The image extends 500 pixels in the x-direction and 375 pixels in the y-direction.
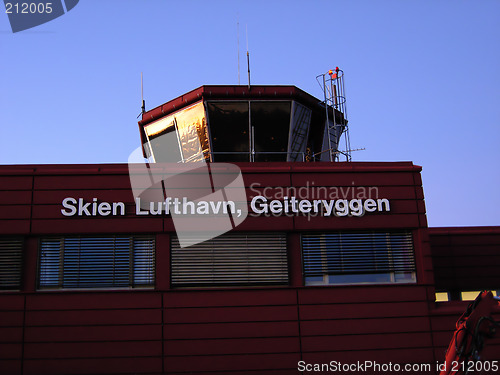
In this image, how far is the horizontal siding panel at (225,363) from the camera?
1355cm

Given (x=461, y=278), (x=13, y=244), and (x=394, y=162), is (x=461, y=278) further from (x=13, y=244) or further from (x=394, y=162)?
(x=13, y=244)

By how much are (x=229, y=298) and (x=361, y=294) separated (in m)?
3.48

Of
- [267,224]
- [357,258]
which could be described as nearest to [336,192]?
[357,258]

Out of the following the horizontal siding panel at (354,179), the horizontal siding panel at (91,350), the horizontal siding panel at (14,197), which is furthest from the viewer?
the horizontal siding panel at (354,179)

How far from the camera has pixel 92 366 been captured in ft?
44.1

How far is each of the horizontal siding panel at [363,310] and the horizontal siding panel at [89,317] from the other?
3.94 meters

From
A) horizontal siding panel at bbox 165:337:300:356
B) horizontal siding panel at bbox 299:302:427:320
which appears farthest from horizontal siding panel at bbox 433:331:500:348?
horizontal siding panel at bbox 165:337:300:356

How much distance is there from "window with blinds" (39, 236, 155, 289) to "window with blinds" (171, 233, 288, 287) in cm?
81

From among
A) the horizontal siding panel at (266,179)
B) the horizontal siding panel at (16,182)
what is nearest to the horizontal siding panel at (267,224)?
the horizontal siding panel at (266,179)

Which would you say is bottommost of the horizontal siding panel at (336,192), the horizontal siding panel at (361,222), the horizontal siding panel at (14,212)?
the horizontal siding panel at (361,222)

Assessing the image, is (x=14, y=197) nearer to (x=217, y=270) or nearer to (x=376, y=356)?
(x=217, y=270)

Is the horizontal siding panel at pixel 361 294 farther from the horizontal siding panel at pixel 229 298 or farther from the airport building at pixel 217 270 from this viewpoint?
the horizontal siding panel at pixel 229 298

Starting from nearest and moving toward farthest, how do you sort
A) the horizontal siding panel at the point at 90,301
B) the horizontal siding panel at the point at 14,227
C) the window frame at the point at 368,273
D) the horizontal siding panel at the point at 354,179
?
1. the horizontal siding panel at the point at 90,301
2. the horizontal siding panel at the point at 14,227
3. the window frame at the point at 368,273
4. the horizontal siding panel at the point at 354,179

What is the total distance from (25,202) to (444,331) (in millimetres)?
11508
